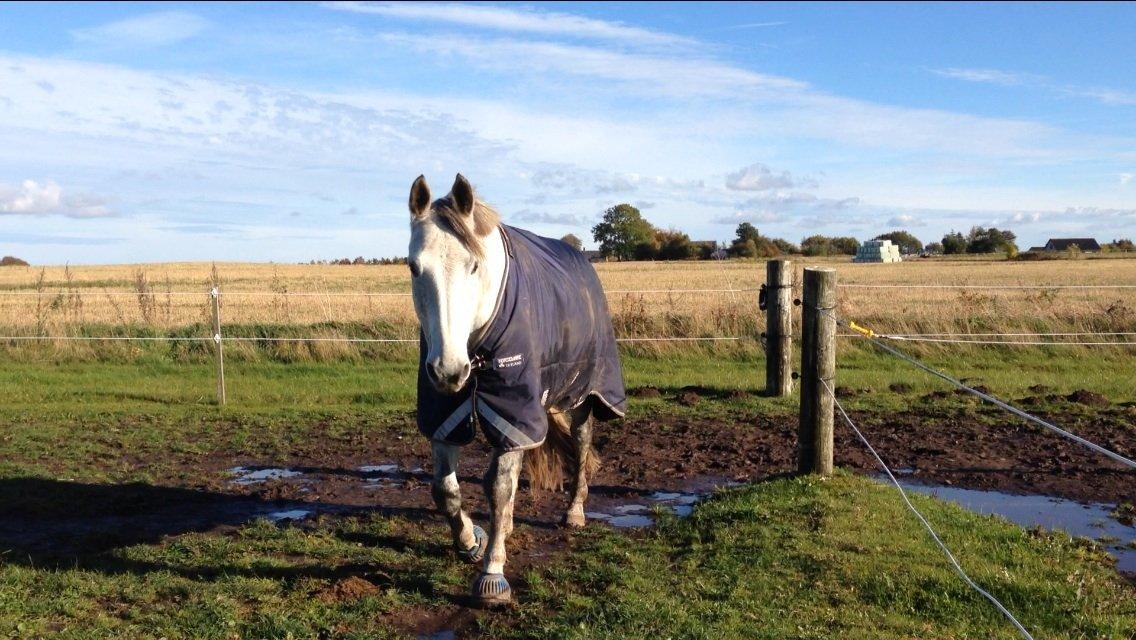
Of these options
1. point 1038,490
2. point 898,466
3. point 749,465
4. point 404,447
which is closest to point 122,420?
point 404,447

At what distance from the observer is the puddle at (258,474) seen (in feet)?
24.3

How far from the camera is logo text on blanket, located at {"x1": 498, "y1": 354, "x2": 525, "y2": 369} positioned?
4.51m

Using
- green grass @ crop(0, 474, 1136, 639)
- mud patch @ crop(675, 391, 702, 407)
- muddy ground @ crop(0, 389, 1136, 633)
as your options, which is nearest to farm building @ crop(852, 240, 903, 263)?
mud patch @ crop(675, 391, 702, 407)

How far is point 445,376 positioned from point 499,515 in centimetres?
109

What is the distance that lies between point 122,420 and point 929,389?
9.44m

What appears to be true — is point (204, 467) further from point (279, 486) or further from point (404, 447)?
point (404, 447)

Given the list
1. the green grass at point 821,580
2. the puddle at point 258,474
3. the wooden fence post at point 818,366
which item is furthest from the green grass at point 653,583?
the puddle at point 258,474

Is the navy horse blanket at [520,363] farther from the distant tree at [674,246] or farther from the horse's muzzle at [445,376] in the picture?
the distant tree at [674,246]

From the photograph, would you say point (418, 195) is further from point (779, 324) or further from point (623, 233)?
point (623, 233)

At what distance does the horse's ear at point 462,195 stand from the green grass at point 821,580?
1.95 meters

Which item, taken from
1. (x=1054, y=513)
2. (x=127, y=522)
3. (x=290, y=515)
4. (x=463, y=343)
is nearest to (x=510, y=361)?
(x=463, y=343)

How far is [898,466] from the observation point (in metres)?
7.59

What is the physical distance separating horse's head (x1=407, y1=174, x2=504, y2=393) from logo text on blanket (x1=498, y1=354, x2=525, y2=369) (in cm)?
22

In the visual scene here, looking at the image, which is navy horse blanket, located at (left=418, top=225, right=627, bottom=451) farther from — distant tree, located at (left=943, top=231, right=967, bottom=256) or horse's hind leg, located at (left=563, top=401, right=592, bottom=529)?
distant tree, located at (left=943, top=231, right=967, bottom=256)
